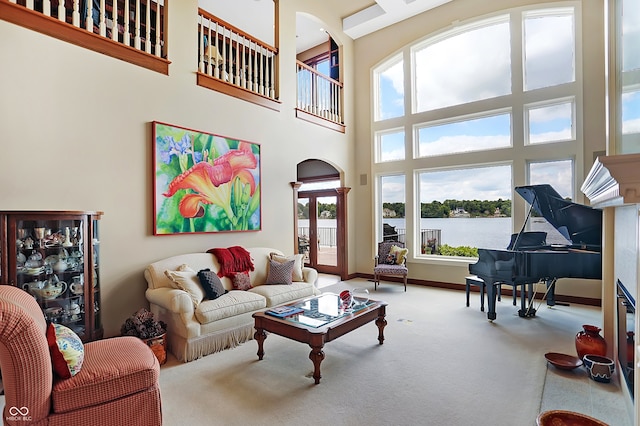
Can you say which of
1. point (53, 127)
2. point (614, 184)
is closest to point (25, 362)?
point (53, 127)

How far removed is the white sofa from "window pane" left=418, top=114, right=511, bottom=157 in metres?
4.20

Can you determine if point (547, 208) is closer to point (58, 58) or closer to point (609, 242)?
point (609, 242)

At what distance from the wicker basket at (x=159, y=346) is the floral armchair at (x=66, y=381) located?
937 millimetres

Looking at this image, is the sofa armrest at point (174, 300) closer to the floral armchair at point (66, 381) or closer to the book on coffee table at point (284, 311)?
the book on coffee table at point (284, 311)

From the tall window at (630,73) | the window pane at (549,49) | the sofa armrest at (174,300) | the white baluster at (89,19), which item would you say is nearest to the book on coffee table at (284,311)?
the sofa armrest at (174,300)

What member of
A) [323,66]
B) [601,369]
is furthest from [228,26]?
[601,369]

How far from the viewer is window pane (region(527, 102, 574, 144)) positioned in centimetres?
535

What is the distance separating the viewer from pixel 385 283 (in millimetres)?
6941

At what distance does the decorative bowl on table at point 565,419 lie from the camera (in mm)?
2033

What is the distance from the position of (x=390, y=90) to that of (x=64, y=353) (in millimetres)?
7217

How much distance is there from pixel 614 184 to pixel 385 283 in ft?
18.8

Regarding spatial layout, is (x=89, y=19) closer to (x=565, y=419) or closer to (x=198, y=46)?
(x=198, y=46)

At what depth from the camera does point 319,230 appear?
8125 millimetres

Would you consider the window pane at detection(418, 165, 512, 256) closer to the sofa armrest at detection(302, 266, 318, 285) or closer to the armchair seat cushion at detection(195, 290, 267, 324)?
the sofa armrest at detection(302, 266, 318, 285)
